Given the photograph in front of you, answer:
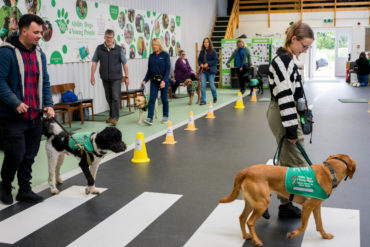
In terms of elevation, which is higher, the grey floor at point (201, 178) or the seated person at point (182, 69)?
the seated person at point (182, 69)

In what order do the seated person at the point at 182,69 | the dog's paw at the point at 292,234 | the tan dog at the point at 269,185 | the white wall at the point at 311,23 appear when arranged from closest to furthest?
the tan dog at the point at 269,185, the dog's paw at the point at 292,234, the seated person at the point at 182,69, the white wall at the point at 311,23

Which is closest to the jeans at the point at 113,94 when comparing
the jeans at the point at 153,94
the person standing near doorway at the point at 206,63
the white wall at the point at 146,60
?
the jeans at the point at 153,94

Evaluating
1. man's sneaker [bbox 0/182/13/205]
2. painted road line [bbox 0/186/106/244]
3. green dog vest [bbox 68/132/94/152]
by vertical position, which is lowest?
painted road line [bbox 0/186/106/244]

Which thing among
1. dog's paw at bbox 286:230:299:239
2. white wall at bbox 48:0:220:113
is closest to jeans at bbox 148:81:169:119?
white wall at bbox 48:0:220:113

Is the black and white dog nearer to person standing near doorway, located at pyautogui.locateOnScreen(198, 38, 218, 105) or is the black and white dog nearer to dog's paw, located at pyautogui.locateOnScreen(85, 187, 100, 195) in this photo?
dog's paw, located at pyautogui.locateOnScreen(85, 187, 100, 195)

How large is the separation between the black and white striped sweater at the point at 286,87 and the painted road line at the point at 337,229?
80 cm

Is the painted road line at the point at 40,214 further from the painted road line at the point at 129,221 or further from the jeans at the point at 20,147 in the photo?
the painted road line at the point at 129,221

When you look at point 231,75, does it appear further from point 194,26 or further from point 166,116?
→ point 166,116

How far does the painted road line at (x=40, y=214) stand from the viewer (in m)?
3.69

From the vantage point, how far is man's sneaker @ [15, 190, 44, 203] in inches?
174

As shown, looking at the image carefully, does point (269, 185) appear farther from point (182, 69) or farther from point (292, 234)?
point (182, 69)

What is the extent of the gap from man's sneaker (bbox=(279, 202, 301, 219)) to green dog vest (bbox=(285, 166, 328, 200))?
640 mm

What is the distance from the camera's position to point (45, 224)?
12.7ft

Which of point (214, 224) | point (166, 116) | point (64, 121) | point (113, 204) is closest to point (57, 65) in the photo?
point (64, 121)
